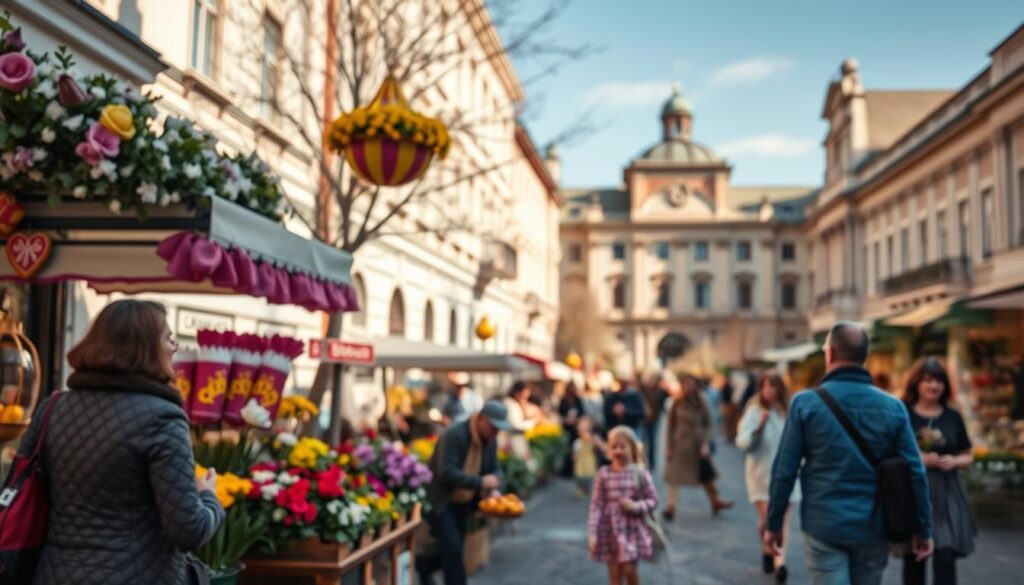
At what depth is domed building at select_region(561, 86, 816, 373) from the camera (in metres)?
80.4

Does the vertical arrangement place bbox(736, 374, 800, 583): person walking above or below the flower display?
below

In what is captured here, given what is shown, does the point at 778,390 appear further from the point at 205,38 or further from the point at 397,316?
the point at 397,316

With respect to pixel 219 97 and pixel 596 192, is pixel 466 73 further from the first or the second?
pixel 596 192

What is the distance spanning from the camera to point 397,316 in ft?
71.8

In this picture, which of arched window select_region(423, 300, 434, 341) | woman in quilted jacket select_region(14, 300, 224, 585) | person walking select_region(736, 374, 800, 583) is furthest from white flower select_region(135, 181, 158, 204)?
arched window select_region(423, 300, 434, 341)

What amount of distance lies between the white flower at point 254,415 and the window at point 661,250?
250 feet

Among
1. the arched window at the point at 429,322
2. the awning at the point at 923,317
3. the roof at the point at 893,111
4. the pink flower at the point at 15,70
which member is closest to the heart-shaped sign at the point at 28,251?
the pink flower at the point at 15,70

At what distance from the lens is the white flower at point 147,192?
490cm

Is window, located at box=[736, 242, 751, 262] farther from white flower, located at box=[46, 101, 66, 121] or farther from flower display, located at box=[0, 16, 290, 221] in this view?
white flower, located at box=[46, 101, 66, 121]

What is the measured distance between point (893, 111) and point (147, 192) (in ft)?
180

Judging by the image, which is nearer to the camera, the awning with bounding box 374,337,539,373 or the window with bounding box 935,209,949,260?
the awning with bounding box 374,337,539,373

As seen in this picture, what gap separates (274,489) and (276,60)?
10.1m

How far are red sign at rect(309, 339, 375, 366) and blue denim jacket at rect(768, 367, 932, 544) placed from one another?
15.7ft

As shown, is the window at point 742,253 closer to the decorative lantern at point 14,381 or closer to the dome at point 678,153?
the dome at point 678,153
